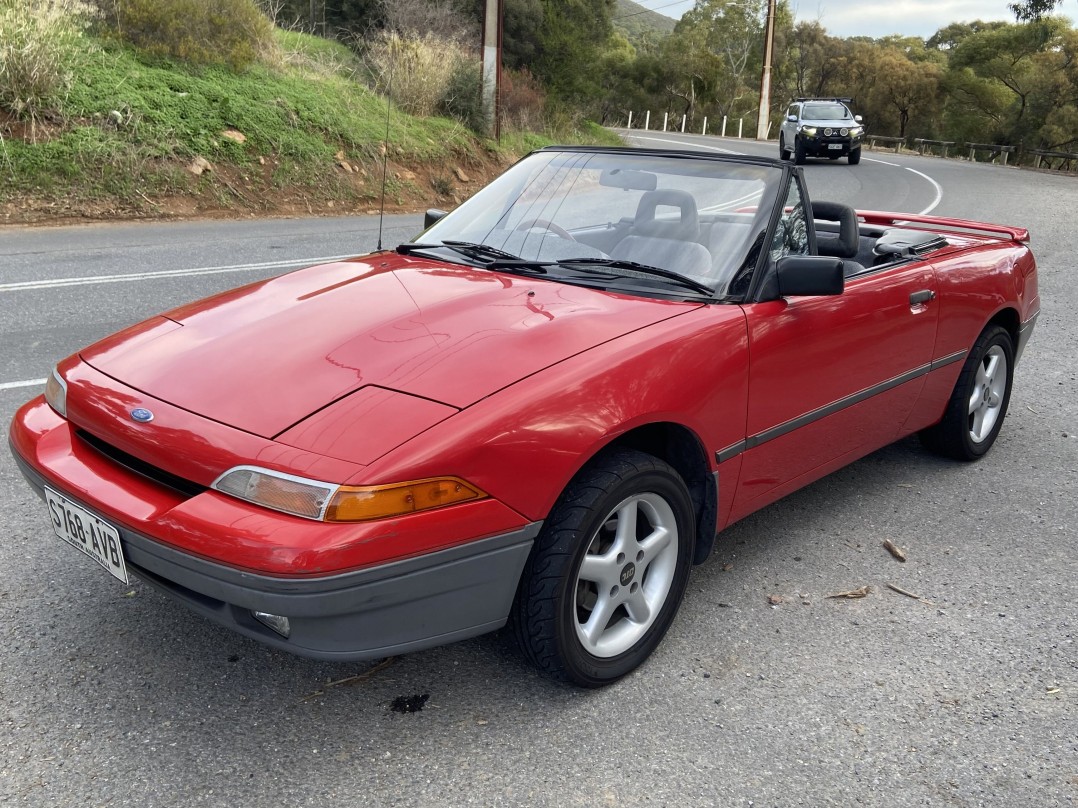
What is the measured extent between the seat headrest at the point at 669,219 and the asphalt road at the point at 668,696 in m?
1.21

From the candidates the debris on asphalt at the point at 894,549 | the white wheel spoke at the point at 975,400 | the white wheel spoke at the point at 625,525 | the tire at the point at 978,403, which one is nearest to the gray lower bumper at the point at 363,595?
the white wheel spoke at the point at 625,525

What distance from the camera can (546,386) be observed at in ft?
7.84

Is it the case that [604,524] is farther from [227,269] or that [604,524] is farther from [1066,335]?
[227,269]

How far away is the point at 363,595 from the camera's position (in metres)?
2.10

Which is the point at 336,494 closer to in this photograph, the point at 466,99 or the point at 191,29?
the point at 191,29

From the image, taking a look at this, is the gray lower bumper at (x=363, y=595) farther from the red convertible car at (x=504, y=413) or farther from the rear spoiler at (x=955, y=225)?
the rear spoiler at (x=955, y=225)

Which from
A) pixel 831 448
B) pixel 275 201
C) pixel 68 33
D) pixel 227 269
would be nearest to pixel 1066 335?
pixel 831 448

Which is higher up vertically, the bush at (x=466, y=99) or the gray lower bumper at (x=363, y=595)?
the bush at (x=466, y=99)

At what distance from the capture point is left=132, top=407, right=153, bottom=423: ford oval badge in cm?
241

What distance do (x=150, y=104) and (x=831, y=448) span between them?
12.3 meters

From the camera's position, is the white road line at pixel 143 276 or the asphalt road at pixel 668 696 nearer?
the asphalt road at pixel 668 696

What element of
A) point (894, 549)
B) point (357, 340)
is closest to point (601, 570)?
point (357, 340)

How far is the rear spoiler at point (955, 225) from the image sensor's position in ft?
15.9

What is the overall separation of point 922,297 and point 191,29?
45.8 ft
